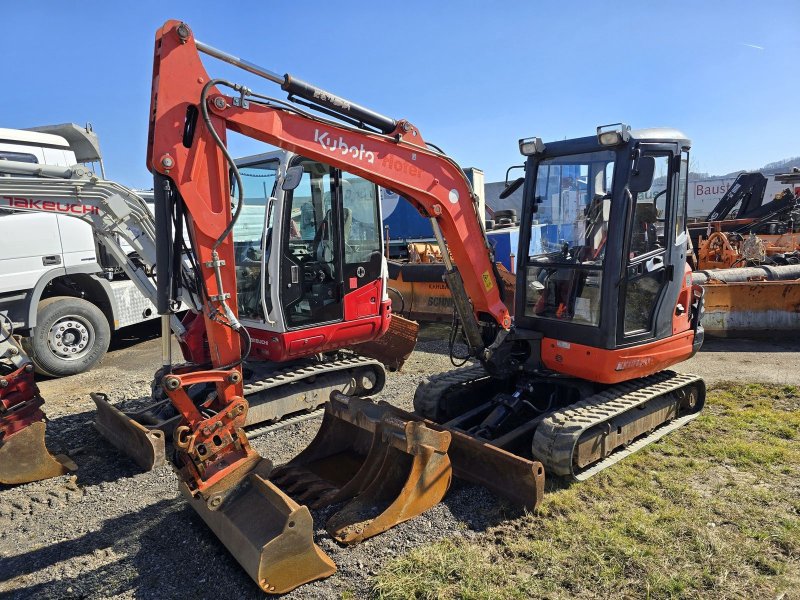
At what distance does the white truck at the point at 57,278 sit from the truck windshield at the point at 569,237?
234 inches

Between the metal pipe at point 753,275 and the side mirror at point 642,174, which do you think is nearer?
the side mirror at point 642,174

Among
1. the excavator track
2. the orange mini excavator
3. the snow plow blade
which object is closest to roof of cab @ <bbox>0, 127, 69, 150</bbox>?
the orange mini excavator

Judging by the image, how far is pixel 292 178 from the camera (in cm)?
535

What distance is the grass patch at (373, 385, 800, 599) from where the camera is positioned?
313 cm

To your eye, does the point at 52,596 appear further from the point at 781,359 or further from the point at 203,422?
the point at 781,359

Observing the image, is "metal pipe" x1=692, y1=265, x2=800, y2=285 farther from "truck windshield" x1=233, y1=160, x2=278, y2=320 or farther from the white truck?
the white truck

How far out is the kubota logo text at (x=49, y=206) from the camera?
4.16 meters

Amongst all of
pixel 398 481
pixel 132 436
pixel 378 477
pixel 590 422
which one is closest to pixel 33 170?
pixel 132 436

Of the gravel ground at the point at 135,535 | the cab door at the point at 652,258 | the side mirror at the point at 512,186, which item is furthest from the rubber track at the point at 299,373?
the cab door at the point at 652,258

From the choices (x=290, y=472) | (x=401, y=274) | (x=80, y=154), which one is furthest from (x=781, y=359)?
(x=80, y=154)

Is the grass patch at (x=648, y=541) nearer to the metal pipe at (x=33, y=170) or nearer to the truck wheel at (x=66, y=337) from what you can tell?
the metal pipe at (x=33, y=170)

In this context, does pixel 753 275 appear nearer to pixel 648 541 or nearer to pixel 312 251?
pixel 648 541

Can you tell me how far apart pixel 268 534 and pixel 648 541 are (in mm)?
2286

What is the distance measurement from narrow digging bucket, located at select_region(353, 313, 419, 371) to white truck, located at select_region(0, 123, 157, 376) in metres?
4.10
